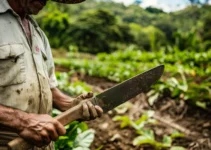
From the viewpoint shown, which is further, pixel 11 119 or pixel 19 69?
pixel 19 69

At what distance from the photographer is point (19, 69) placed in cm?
150

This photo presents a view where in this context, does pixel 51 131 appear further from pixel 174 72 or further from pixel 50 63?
pixel 174 72

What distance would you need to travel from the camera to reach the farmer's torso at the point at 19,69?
1.47 meters

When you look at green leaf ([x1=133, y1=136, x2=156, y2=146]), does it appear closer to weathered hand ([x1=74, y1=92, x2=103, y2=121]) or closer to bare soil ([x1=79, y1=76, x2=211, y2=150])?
bare soil ([x1=79, y1=76, x2=211, y2=150])

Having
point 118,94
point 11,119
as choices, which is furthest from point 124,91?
point 11,119

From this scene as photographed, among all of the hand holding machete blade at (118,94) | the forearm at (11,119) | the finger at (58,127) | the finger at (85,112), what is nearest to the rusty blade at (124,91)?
the hand holding machete blade at (118,94)

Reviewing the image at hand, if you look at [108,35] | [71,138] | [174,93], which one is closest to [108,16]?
[108,35]

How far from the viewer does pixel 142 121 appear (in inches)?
139

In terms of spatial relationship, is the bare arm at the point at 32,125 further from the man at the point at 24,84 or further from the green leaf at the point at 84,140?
the green leaf at the point at 84,140

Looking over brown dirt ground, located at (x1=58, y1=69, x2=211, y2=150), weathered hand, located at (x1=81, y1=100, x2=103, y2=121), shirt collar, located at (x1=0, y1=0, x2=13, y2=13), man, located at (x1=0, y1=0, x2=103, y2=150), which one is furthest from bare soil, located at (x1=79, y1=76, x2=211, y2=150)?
shirt collar, located at (x1=0, y1=0, x2=13, y2=13)

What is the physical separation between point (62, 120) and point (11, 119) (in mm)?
256

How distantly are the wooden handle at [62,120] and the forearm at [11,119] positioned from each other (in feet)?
0.26

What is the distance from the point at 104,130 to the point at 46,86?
2.12 m

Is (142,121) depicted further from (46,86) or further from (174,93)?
(46,86)
